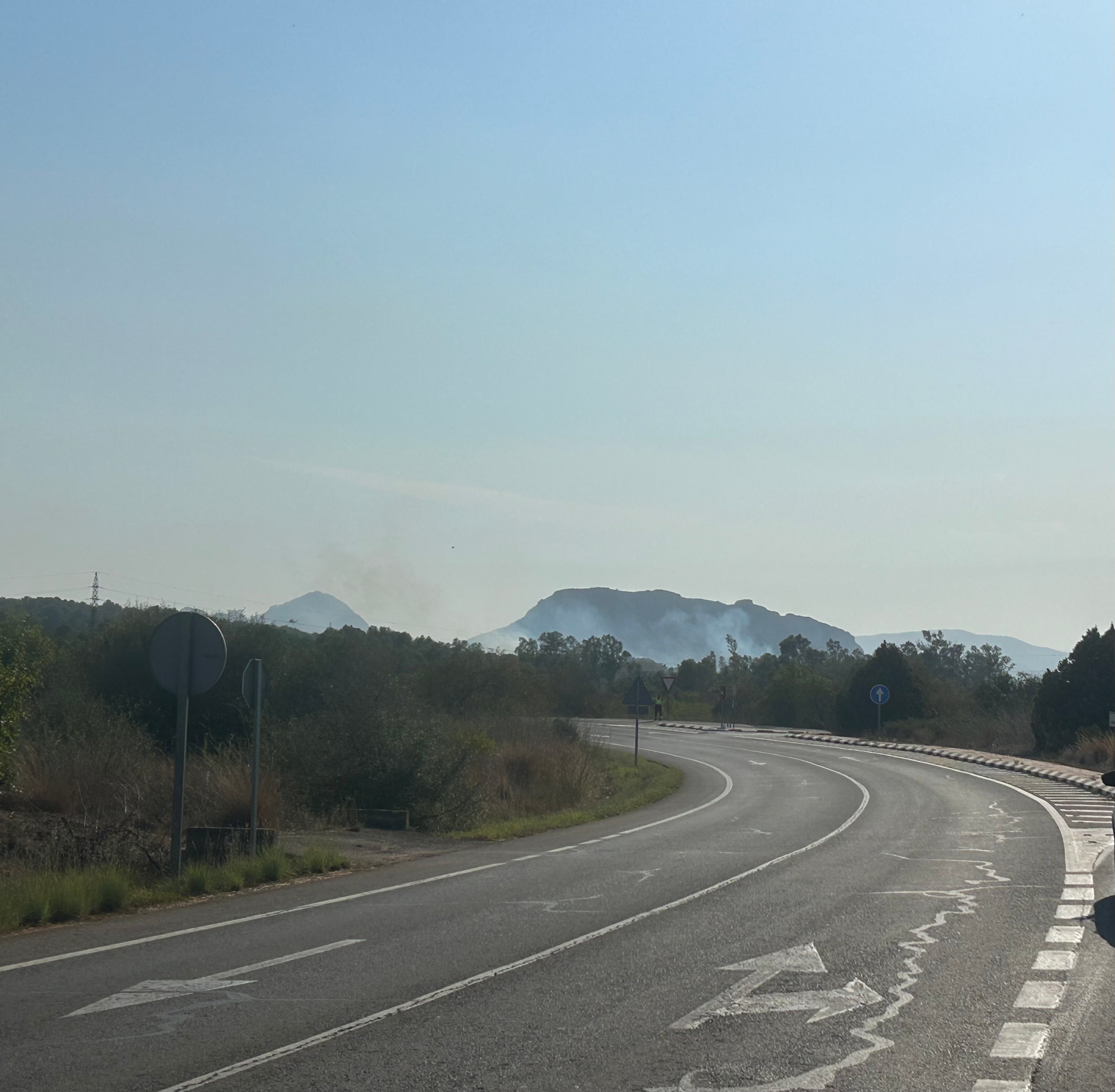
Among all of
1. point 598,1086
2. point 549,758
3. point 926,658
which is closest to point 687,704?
point 926,658

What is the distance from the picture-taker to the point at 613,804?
93.5ft

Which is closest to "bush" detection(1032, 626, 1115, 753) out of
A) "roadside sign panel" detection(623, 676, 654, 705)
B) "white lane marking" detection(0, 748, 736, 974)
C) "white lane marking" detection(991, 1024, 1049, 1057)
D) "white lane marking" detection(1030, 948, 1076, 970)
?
"roadside sign panel" detection(623, 676, 654, 705)

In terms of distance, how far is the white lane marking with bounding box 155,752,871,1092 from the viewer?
6335mm

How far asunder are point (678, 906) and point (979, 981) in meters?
4.08

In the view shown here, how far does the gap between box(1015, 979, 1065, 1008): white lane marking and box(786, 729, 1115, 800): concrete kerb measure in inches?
607

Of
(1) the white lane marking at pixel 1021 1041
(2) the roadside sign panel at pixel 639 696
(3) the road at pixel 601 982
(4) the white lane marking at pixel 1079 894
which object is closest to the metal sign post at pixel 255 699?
(3) the road at pixel 601 982

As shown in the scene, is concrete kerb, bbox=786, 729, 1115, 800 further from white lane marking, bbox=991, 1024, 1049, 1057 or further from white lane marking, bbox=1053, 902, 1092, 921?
white lane marking, bbox=991, 1024, 1049, 1057

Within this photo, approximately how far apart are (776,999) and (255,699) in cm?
946

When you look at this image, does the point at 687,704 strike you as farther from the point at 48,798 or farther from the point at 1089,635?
the point at 48,798

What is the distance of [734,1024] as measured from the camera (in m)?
7.22

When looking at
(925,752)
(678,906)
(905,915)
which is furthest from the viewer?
(925,752)

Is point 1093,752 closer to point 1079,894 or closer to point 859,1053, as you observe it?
point 1079,894

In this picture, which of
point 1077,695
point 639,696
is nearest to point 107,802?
point 639,696

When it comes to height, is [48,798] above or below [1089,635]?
below
